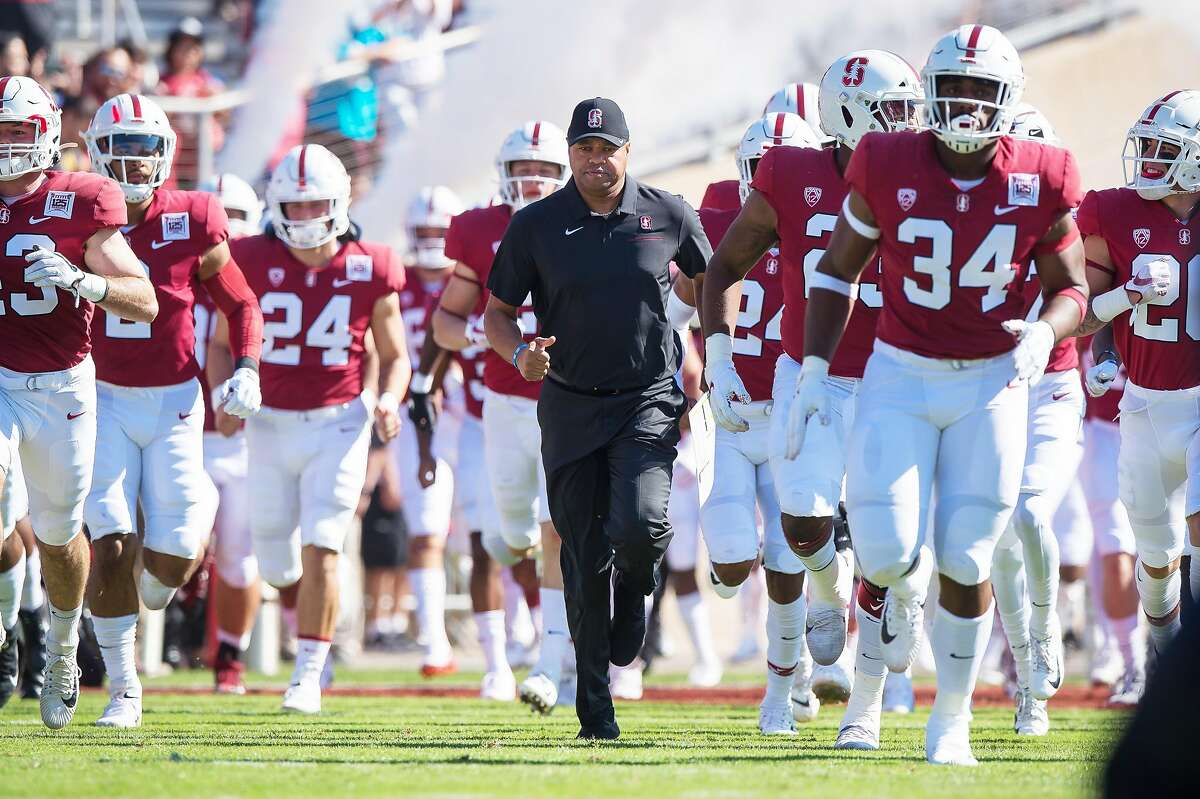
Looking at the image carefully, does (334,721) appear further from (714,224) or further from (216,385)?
(714,224)

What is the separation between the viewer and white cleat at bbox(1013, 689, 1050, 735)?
6594mm

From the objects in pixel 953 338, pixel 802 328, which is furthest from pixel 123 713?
pixel 953 338

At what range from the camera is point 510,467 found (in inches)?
315

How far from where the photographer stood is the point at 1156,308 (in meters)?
6.89

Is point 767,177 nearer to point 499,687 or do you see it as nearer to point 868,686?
point 868,686

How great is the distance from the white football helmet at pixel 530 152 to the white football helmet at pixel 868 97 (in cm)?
202

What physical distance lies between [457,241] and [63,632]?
239 cm

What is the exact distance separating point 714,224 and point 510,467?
1.48 m

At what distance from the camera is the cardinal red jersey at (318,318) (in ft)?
25.7

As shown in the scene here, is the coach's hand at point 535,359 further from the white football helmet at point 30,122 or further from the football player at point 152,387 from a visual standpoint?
the white football helmet at point 30,122

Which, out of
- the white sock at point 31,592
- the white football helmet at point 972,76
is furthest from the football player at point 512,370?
the white football helmet at point 972,76

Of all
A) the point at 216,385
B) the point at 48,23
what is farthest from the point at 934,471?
the point at 48,23

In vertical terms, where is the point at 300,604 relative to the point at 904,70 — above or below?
below

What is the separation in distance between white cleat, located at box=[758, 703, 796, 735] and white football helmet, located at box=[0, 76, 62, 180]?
304cm
